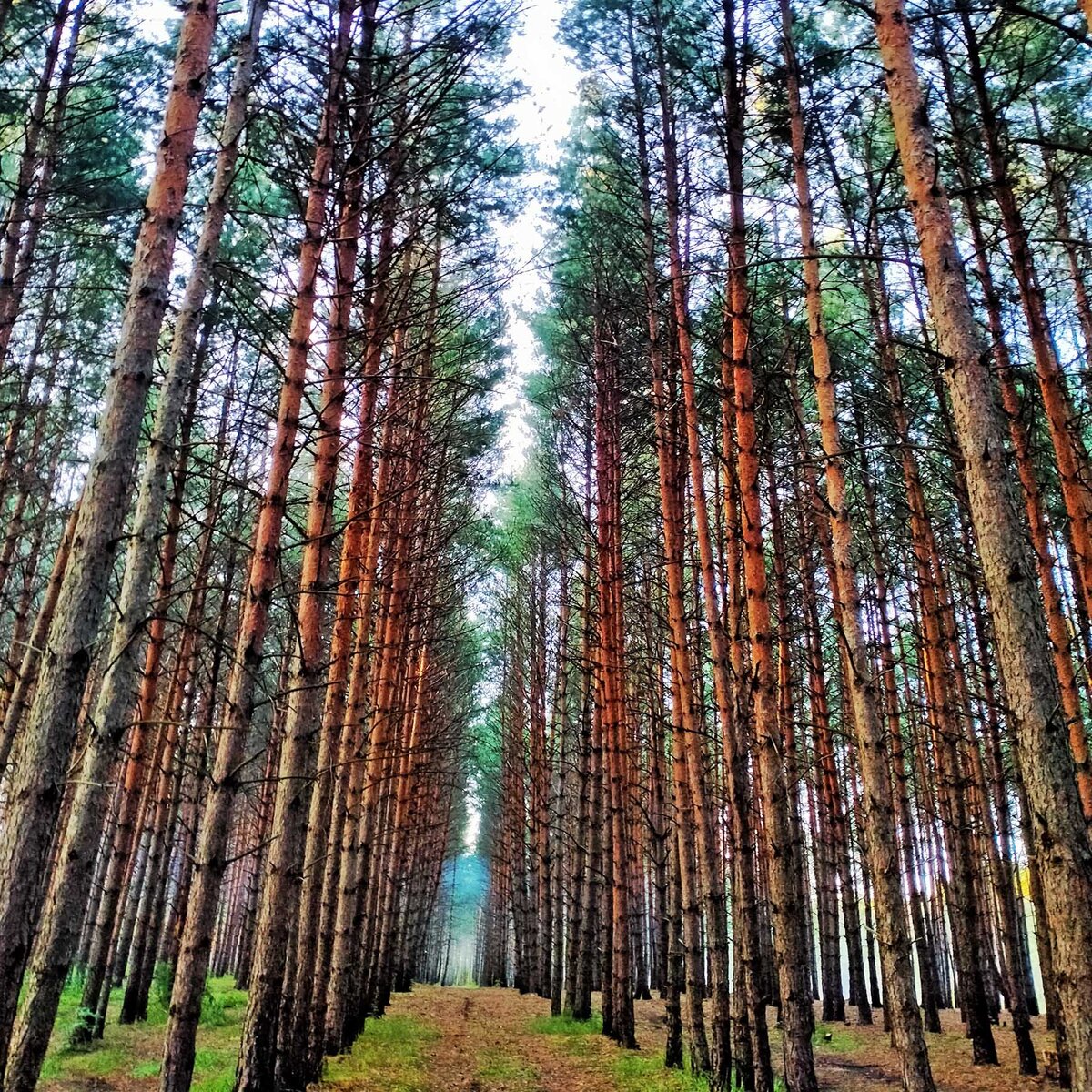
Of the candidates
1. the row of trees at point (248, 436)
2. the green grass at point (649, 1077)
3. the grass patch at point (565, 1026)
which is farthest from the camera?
the grass patch at point (565, 1026)

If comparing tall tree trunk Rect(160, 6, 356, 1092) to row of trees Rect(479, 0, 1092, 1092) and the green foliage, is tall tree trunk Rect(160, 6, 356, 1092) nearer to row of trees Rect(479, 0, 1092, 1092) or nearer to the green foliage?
row of trees Rect(479, 0, 1092, 1092)

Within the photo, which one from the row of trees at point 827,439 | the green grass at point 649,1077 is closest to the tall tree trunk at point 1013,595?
the row of trees at point 827,439

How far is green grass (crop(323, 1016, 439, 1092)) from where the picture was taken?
24.2ft

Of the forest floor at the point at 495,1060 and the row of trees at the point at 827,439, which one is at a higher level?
the row of trees at the point at 827,439

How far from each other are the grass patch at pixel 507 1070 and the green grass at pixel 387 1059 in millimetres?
694

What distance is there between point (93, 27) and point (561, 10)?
5412mm

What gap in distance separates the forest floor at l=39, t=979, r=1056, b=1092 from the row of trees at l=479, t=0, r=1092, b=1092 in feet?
1.83

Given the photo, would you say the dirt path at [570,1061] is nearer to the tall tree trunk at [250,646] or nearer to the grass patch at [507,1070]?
the grass patch at [507,1070]

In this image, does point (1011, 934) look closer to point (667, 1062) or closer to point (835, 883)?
point (835, 883)

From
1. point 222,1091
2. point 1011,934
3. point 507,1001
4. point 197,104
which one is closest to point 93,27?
point 197,104

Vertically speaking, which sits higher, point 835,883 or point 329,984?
point 835,883

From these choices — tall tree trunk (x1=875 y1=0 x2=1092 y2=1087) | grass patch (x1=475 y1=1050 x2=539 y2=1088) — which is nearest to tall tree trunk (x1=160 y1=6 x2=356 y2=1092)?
tall tree trunk (x1=875 y1=0 x2=1092 y2=1087)

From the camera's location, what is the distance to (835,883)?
14.7 m

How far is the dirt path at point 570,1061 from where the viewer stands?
7748 mm
